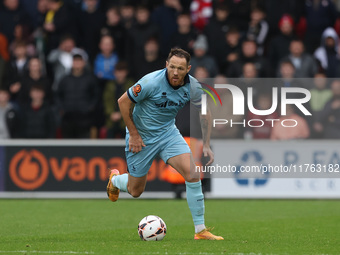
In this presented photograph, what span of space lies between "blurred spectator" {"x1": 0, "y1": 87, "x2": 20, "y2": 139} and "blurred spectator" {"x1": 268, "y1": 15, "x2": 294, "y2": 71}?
18.2 ft

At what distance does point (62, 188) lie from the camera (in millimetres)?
16969

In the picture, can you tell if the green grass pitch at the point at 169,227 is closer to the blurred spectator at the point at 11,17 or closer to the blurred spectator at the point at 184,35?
the blurred spectator at the point at 184,35

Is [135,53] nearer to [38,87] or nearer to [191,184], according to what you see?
[38,87]

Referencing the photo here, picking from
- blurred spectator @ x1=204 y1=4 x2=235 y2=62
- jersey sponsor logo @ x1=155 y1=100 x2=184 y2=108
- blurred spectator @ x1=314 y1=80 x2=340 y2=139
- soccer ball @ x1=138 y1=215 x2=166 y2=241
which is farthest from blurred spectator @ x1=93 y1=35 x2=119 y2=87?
soccer ball @ x1=138 y1=215 x2=166 y2=241

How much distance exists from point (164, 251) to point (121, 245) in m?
0.82

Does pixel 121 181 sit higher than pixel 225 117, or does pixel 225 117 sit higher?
pixel 225 117

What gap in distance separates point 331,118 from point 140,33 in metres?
4.53

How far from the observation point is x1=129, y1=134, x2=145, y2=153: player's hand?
32.5 ft

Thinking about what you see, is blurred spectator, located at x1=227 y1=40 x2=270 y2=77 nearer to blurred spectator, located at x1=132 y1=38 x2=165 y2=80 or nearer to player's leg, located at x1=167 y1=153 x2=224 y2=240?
blurred spectator, located at x1=132 y1=38 x2=165 y2=80

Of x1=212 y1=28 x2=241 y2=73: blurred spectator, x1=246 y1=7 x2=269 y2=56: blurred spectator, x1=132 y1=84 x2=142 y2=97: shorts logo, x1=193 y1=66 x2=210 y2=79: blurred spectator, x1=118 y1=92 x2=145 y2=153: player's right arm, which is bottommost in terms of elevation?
x1=118 y1=92 x2=145 y2=153: player's right arm

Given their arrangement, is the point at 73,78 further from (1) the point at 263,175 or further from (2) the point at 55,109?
(1) the point at 263,175

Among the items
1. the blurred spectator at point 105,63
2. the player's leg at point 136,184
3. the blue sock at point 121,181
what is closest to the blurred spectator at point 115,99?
the blurred spectator at point 105,63

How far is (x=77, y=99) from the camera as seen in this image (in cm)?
A: 1712

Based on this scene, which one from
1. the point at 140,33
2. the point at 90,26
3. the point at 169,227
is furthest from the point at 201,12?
the point at 169,227
